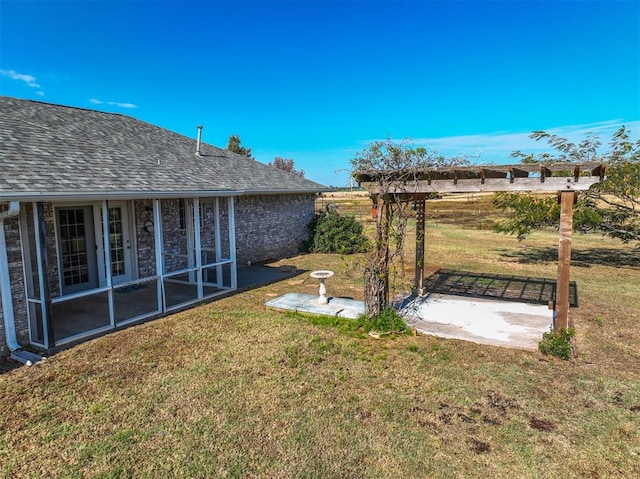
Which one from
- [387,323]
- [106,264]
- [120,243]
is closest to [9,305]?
[106,264]

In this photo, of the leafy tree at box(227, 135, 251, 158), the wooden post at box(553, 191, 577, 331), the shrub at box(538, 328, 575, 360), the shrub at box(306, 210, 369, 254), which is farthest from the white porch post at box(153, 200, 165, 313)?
the leafy tree at box(227, 135, 251, 158)

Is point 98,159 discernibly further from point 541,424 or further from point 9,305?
point 541,424

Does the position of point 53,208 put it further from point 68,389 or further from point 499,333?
point 499,333

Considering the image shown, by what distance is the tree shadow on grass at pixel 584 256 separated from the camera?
48.1ft

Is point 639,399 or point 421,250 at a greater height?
point 421,250

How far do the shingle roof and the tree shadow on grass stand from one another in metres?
9.21

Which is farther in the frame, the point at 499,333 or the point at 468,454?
the point at 499,333

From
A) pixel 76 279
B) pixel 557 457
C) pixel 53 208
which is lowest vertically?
pixel 557 457

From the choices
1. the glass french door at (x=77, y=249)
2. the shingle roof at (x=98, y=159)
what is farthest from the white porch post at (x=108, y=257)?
the glass french door at (x=77, y=249)

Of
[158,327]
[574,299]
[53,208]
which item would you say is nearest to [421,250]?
[574,299]

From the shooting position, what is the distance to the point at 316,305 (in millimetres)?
8617

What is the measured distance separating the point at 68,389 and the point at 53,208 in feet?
16.0

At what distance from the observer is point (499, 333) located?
7.14 m

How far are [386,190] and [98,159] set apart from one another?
634cm
